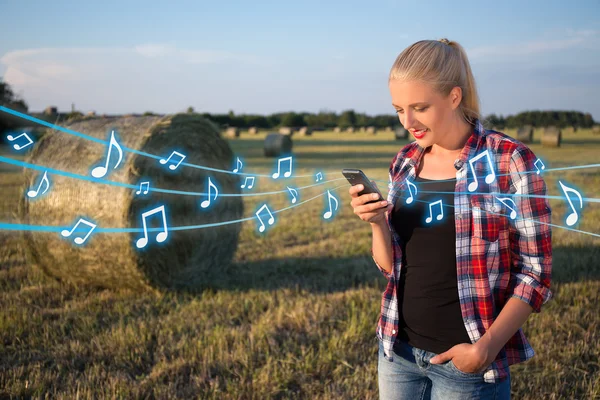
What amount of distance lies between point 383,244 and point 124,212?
413 centimetres

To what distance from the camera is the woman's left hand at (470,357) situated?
78.1 inches

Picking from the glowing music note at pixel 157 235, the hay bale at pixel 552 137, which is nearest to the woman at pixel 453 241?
the glowing music note at pixel 157 235

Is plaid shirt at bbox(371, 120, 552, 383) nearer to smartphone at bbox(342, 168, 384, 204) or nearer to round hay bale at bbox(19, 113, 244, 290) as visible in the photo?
smartphone at bbox(342, 168, 384, 204)

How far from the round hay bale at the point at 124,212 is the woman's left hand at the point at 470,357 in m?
4.36

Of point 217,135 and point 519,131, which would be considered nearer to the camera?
point 217,135

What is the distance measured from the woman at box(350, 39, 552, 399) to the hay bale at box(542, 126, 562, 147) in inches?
1031

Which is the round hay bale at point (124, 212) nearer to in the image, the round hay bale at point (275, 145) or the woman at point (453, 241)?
the woman at point (453, 241)

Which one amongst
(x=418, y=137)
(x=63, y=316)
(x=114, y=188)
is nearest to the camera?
(x=418, y=137)

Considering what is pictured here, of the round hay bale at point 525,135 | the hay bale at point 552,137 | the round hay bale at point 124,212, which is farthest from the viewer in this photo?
the round hay bale at point 525,135

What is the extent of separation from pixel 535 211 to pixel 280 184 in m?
12.0

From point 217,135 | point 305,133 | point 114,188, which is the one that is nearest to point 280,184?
point 217,135

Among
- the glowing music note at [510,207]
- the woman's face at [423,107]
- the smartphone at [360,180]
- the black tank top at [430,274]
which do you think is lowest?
the black tank top at [430,274]

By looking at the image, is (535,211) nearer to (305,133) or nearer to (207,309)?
(207,309)

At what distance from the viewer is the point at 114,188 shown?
5.86 m
